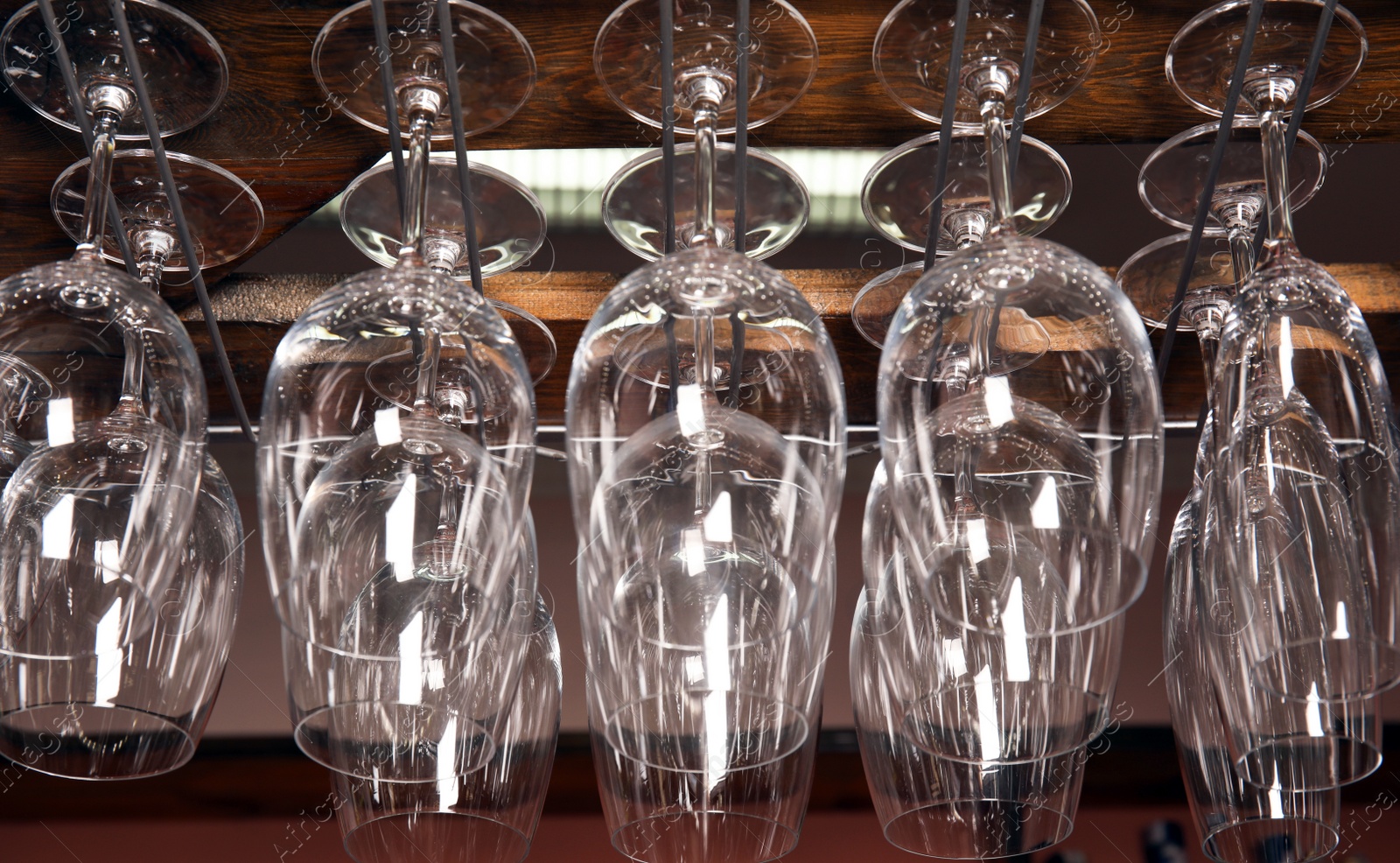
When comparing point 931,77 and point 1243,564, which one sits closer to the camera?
point 1243,564

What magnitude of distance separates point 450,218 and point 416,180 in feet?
0.53

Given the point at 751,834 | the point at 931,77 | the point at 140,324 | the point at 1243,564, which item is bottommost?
the point at 751,834

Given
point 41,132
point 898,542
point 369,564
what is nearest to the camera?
point 369,564

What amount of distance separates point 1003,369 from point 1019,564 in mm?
71

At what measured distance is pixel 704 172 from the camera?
59cm

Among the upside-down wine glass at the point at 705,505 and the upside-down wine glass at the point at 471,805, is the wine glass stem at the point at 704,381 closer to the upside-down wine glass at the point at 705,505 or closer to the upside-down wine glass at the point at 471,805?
the upside-down wine glass at the point at 705,505

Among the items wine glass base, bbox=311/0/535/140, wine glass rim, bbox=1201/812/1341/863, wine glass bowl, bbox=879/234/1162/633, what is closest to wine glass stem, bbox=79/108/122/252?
wine glass base, bbox=311/0/535/140

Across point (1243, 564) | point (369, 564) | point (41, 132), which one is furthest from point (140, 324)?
point (1243, 564)

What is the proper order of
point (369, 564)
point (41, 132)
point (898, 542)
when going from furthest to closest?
1. point (41, 132)
2. point (898, 542)
3. point (369, 564)

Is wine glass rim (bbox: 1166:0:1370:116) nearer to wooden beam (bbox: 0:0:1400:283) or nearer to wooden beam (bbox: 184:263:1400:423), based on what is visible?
wooden beam (bbox: 0:0:1400:283)

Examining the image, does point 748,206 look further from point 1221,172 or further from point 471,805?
point 471,805

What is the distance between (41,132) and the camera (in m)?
0.77

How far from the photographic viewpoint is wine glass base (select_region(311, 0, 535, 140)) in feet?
2.12

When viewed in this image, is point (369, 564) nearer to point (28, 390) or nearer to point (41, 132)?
point (28, 390)
